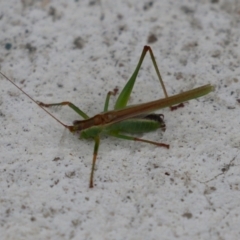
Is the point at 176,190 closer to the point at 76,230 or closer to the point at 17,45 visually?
the point at 76,230

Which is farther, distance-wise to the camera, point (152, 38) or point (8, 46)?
point (152, 38)

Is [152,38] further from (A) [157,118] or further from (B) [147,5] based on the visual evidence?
(A) [157,118]

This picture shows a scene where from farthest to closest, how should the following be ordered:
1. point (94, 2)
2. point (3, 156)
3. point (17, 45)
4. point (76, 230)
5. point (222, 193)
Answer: point (94, 2) < point (17, 45) < point (3, 156) < point (222, 193) < point (76, 230)

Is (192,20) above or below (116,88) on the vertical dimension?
above

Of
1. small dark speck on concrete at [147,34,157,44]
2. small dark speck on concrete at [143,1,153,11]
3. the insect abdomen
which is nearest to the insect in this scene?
the insect abdomen

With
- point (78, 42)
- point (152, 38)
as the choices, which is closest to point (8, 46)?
point (78, 42)

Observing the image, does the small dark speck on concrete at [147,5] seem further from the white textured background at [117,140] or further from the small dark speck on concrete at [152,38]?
the small dark speck on concrete at [152,38]

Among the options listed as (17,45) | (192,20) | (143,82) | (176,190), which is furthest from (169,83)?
(17,45)

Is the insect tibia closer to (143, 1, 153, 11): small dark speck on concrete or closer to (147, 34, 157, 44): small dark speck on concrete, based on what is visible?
(147, 34, 157, 44): small dark speck on concrete

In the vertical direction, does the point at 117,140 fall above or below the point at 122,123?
below
